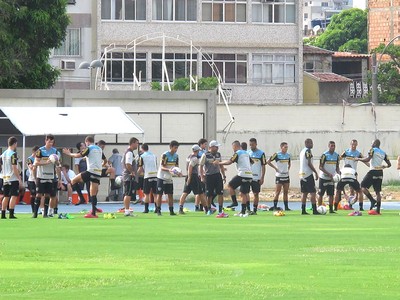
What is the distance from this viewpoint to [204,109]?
152ft

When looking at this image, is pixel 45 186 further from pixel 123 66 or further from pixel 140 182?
pixel 123 66

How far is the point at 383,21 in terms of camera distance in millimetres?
110875

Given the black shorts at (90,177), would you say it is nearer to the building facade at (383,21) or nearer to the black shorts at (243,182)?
the black shorts at (243,182)

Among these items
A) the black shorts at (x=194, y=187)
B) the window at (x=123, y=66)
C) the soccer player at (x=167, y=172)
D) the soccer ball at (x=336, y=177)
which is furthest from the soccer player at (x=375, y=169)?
the window at (x=123, y=66)

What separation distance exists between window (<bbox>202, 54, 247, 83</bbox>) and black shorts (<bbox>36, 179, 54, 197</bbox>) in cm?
4371

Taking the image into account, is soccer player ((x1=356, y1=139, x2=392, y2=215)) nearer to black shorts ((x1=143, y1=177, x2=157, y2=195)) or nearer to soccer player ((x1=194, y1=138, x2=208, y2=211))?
soccer player ((x1=194, y1=138, x2=208, y2=211))

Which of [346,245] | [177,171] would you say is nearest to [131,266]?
[346,245]

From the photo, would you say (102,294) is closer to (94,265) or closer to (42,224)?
(94,265)

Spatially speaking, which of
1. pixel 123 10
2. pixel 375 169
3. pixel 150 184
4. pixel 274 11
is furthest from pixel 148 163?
pixel 274 11

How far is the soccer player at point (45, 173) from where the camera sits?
104 ft

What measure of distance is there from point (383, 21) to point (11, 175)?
82.2 m

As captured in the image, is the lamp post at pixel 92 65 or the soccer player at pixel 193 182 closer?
the soccer player at pixel 193 182

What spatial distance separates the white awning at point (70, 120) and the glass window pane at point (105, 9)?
3087 centimetres

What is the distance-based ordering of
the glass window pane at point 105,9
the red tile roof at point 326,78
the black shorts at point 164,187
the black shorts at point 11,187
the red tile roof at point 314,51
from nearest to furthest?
1. the black shorts at point 11,187
2. the black shorts at point 164,187
3. the glass window pane at point 105,9
4. the red tile roof at point 326,78
5. the red tile roof at point 314,51
